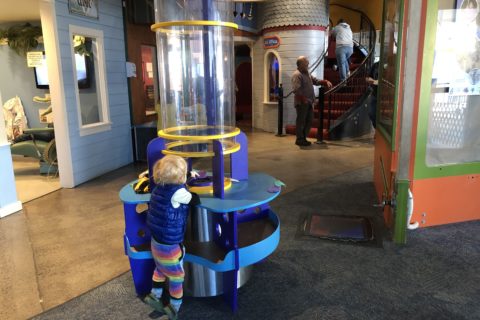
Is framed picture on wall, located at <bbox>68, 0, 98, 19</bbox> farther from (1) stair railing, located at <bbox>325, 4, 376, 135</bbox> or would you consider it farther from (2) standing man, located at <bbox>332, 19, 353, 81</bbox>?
(2) standing man, located at <bbox>332, 19, 353, 81</bbox>

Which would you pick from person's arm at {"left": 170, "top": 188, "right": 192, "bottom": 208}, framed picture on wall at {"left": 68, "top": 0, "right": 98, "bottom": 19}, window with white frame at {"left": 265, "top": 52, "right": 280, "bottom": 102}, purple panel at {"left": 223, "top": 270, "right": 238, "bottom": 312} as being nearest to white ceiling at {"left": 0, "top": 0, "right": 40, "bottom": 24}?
framed picture on wall at {"left": 68, "top": 0, "right": 98, "bottom": 19}

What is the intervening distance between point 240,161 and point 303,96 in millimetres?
5335

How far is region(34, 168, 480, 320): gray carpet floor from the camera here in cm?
242

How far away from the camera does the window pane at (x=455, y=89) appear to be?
11.2 ft

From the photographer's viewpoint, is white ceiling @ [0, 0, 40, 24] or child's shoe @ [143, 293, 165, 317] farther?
white ceiling @ [0, 0, 40, 24]

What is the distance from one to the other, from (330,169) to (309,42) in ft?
14.7

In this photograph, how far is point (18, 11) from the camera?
19.8 feet

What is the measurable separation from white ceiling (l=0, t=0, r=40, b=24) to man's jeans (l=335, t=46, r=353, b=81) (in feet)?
20.6

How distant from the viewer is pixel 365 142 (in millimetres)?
8125

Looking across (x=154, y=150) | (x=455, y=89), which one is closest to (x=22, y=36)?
(x=154, y=150)

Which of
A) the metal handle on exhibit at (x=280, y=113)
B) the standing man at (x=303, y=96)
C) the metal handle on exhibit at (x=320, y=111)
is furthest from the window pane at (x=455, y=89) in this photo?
the metal handle on exhibit at (x=280, y=113)

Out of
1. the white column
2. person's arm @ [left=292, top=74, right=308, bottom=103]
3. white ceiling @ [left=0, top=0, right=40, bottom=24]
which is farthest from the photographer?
person's arm @ [left=292, top=74, right=308, bottom=103]

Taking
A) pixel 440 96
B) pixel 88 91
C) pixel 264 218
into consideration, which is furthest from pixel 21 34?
pixel 440 96

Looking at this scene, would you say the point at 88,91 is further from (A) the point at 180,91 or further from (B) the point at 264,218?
(B) the point at 264,218
